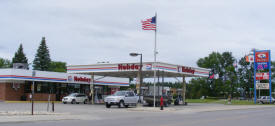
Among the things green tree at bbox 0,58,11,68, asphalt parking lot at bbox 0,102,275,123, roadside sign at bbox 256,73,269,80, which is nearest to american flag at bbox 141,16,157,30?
asphalt parking lot at bbox 0,102,275,123

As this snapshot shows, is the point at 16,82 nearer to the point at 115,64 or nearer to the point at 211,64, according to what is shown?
the point at 115,64

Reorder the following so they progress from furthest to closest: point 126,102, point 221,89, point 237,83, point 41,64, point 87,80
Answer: point 237,83 < point 221,89 < point 41,64 < point 87,80 < point 126,102

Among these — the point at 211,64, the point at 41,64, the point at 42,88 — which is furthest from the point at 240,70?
the point at 42,88

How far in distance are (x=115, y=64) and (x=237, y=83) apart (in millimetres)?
77388

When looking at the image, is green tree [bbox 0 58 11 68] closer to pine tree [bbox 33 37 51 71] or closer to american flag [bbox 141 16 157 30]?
pine tree [bbox 33 37 51 71]

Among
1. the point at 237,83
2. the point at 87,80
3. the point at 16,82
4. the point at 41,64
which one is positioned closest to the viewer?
the point at 16,82

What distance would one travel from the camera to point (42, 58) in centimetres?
9100

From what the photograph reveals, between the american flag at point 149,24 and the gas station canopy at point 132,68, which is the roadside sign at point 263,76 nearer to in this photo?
the gas station canopy at point 132,68

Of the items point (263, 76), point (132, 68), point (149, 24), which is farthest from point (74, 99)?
point (263, 76)

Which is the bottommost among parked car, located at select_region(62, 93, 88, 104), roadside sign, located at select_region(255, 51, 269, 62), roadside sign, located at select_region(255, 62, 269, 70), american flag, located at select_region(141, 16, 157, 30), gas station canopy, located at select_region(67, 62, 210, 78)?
parked car, located at select_region(62, 93, 88, 104)

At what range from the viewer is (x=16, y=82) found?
45.2 m

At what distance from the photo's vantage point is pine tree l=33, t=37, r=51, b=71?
295 feet

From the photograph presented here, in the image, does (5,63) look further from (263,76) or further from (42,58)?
(263,76)

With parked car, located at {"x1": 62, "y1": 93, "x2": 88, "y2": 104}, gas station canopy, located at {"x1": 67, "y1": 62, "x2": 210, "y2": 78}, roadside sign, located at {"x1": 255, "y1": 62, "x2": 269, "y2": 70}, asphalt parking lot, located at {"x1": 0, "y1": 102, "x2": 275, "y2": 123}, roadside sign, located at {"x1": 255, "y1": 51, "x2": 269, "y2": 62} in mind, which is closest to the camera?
asphalt parking lot, located at {"x1": 0, "y1": 102, "x2": 275, "y2": 123}
